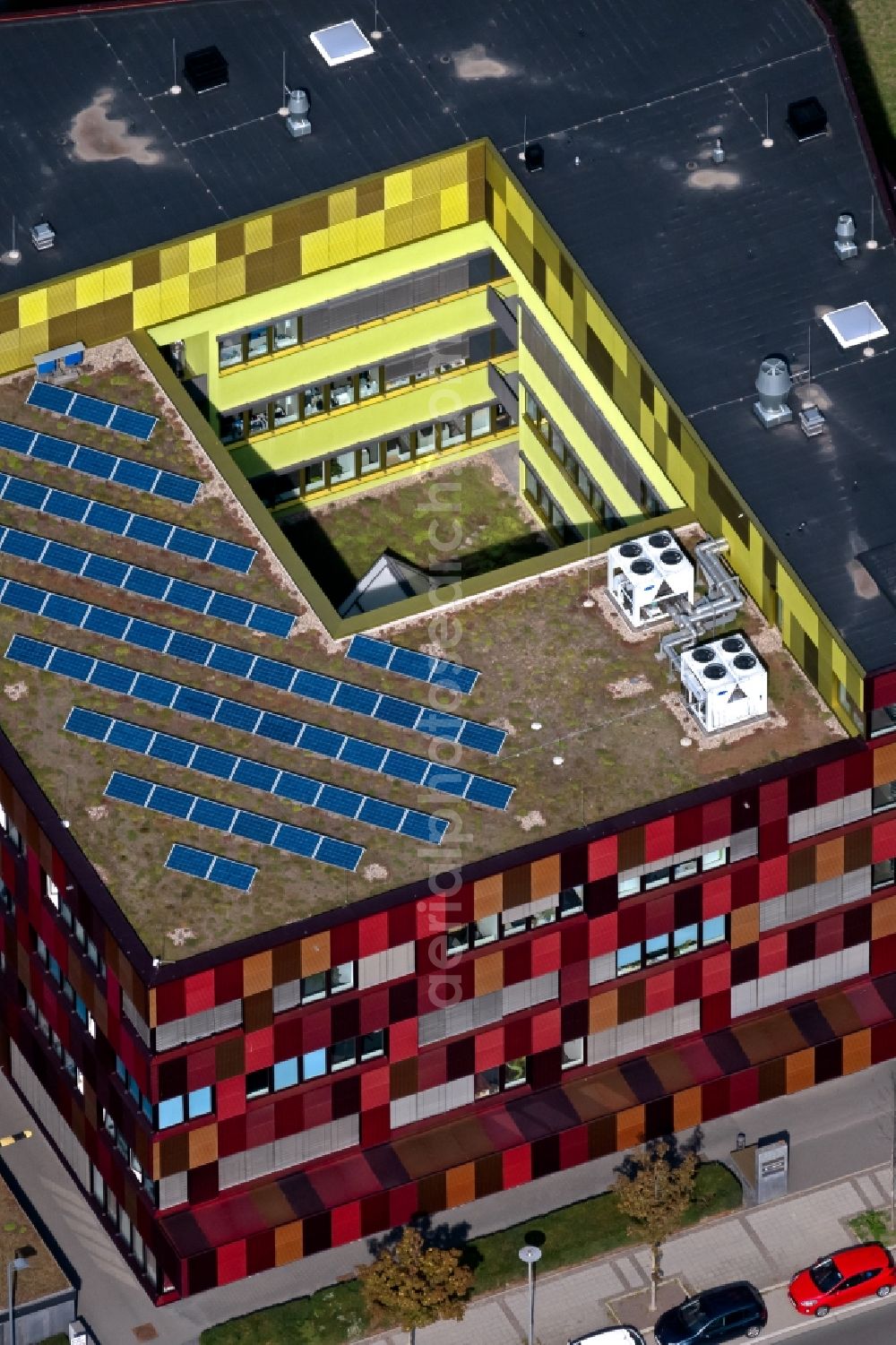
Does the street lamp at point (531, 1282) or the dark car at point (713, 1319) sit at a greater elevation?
the street lamp at point (531, 1282)

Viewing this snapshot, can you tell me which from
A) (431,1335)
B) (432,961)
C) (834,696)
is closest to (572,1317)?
(431,1335)

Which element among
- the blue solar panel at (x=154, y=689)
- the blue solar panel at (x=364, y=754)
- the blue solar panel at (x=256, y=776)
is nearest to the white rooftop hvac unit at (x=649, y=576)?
the blue solar panel at (x=364, y=754)

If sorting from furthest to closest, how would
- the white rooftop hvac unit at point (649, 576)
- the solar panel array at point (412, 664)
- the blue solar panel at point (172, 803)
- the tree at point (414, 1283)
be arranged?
the white rooftop hvac unit at point (649, 576), the solar panel array at point (412, 664), the tree at point (414, 1283), the blue solar panel at point (172, 803)

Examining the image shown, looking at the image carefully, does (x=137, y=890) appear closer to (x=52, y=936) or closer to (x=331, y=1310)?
(x=52, y=936)

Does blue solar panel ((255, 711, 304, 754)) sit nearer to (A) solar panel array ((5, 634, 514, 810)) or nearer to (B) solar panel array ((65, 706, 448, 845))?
(A) solar panel array ((5, 634, 514, 810))

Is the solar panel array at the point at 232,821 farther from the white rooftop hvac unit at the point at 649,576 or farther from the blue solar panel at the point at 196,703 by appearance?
the white rooftop hvac unit at the point at 649,576

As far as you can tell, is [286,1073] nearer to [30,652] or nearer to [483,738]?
[483,738]
